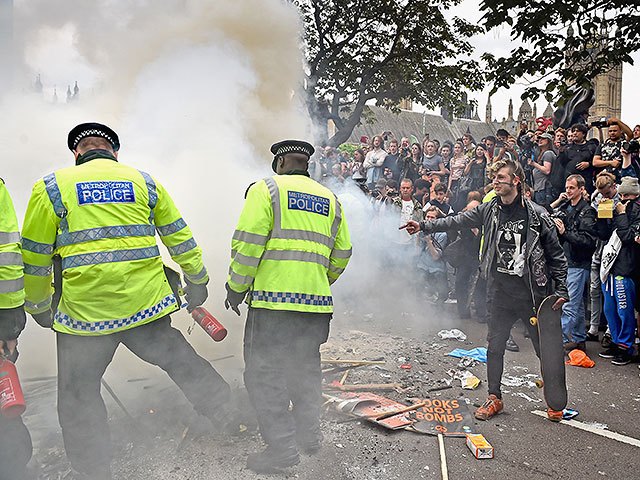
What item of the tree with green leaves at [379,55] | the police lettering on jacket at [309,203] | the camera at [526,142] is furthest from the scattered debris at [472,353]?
the tree with green leaves at [379,55]

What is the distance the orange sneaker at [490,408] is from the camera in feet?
12.9

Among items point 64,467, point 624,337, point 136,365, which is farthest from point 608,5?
point 64,467

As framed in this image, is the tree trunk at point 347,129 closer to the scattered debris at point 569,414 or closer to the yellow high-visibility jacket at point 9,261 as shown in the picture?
the scattered debris at point 569,414

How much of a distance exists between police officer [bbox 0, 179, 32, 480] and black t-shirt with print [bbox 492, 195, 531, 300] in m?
3.28

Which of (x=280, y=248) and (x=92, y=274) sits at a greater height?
(x=280, y=248)

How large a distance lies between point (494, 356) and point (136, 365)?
294 centimetres

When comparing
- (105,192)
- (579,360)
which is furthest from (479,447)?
(105,192)

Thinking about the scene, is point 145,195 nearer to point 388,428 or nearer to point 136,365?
point 136,365

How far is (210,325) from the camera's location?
3.43 metres

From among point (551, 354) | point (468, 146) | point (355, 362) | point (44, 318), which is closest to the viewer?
point (44, 318)

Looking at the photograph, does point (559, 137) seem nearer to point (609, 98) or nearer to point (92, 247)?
point (92, 247)

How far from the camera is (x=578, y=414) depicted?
4.06 m

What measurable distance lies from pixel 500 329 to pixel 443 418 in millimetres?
835

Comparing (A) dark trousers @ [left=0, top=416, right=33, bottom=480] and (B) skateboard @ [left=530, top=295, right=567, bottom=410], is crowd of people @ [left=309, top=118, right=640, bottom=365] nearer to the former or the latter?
(B) skateboard @ [left=530, top=295, right=567, bottom=410]
